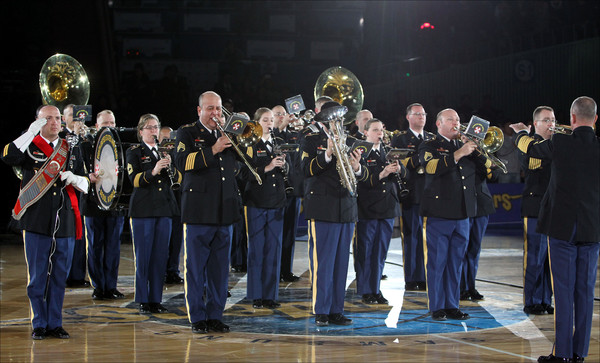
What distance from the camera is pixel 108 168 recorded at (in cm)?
786

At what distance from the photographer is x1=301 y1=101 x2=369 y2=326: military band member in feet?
23.0

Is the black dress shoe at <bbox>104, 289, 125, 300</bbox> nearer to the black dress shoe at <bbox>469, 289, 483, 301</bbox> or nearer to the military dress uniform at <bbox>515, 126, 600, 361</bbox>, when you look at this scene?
the black dress shoe at <bbox>469, 289, 483, 301</bbox>

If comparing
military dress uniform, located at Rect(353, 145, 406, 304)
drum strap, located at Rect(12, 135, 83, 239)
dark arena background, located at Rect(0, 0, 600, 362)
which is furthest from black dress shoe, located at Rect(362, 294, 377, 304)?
drum strap, located at Rect(12, 135, 83, 239)

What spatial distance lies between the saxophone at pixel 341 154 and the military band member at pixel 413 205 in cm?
206

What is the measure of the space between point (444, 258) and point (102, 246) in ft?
13.1

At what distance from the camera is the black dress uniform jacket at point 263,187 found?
26.8 ft

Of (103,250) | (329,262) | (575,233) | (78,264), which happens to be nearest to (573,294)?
(575,233)

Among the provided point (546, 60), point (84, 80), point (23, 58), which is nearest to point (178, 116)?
point (23, 58)

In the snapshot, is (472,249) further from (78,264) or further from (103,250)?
(78,264)

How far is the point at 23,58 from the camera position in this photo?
1619cm

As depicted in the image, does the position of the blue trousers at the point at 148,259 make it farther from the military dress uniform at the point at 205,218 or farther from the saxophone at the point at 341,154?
the saxophone at the point at 341,154

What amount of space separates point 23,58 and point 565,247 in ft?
44.4

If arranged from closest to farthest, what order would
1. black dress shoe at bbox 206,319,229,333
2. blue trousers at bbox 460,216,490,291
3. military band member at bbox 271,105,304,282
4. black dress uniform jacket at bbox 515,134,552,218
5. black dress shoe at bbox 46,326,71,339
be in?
1. black dress shoe at bbox 46,326,71,339
2. black dress shoe at bbox 206,319,229,333
3. black dress uniform jacket at bbox 515,134,552,218
4. blue trousers at bbox 460,216,490,291
5. military band member at bbox 271,105,304,282

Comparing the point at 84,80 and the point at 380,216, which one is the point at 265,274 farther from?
the point at 84,80
